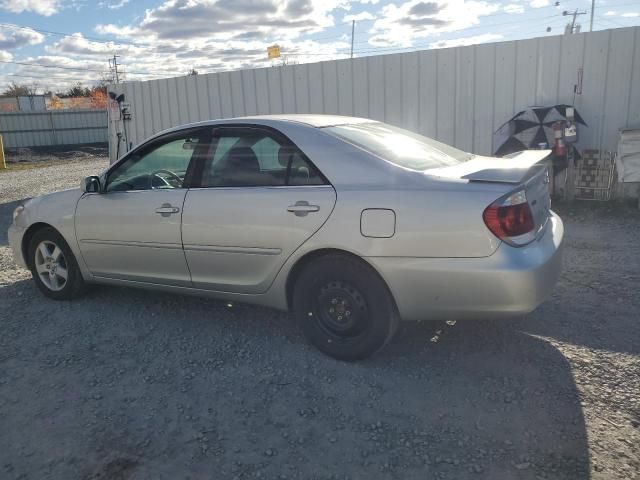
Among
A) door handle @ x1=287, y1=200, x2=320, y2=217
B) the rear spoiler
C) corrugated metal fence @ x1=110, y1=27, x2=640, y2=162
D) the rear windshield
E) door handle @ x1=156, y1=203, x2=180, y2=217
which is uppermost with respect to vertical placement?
corrugated metal fence @ x1=110, y1=27, x2=640, y2=162

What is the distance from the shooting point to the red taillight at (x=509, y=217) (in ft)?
10.4

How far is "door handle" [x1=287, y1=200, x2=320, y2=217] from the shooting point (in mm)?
3594

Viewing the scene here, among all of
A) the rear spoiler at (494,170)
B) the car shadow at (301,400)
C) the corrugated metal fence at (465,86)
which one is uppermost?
the corrugated metal fence at (465,86)

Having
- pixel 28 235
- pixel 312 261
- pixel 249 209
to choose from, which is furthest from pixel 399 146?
pixel 28 235

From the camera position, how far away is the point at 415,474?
8.64 ft

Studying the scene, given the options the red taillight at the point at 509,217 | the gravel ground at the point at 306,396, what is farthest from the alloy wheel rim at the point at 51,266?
the red taillight at the point at 509,217

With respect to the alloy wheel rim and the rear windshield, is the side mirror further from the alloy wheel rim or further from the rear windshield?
the rear windshield

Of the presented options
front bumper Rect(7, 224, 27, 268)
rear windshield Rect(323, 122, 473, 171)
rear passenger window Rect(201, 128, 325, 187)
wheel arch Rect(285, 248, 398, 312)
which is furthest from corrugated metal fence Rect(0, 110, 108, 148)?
wheel arch Rect(285, 248, 398, 312)

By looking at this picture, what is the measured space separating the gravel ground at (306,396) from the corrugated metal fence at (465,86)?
423 centimetres

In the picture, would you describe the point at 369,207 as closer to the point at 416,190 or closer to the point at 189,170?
the point at 416,190

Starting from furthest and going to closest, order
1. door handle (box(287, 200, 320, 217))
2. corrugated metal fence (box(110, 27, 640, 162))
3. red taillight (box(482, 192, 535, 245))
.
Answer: corrugated metal fence (box(110, 27, 640, 162)) → door handle (box(287, 200, 320, 217)) → red taillight (box(482, 192, 535, 245))

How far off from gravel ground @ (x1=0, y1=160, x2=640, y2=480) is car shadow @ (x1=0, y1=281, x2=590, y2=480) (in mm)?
11

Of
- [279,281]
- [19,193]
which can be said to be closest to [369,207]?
[279,281]

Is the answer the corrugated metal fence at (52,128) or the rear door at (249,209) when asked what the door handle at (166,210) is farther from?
the corrugated metal fence at (52,128)
